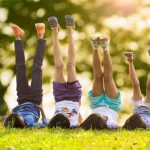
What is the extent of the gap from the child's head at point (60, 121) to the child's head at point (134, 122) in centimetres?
100

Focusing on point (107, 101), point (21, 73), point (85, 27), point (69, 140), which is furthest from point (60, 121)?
point (85, 27)

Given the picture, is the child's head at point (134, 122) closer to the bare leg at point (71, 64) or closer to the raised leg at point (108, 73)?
the raised leg at point (108, 73)

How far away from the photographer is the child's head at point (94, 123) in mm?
8141

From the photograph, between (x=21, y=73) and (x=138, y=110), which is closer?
(x=138, y=110)

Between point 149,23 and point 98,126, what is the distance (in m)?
15.3

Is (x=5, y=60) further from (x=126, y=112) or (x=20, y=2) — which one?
(x=126, y=112)

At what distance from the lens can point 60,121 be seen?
831 centimetres

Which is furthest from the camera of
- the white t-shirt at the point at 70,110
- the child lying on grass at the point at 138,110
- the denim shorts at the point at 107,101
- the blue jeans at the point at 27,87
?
the blue jeans at the point at 27,87

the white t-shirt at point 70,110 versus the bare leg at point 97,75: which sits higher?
the bare leg at point 97,75

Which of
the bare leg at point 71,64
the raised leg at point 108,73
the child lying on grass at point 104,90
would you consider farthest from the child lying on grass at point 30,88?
the raised leg at point 108,73

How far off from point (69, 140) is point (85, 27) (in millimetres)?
15465

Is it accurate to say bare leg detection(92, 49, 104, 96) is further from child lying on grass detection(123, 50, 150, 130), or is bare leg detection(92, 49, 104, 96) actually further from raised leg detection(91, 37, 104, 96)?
child lying on grass detection(123, 50, 150, 130)

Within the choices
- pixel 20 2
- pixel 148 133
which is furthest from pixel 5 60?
pixel 148 133

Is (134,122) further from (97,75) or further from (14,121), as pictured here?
(14,121)
